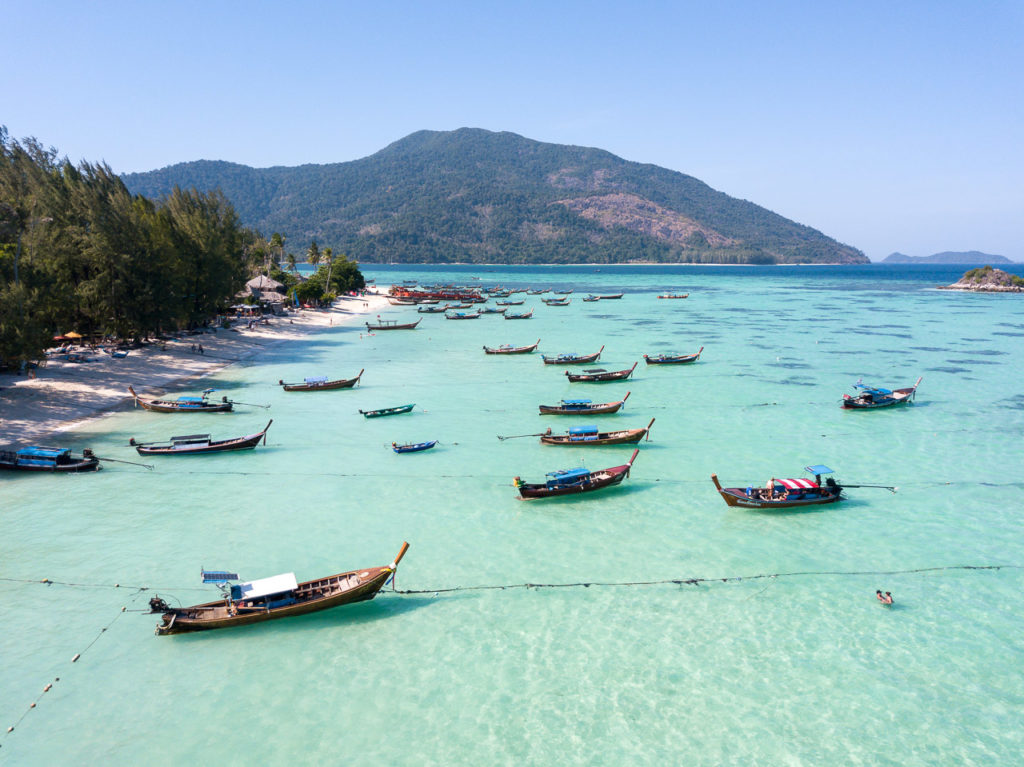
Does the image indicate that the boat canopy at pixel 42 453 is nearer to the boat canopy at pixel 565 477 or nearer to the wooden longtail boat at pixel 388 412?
the wooden longtail boat at pixel 388 412

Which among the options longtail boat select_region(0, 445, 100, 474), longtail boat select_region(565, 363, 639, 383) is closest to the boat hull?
longtail boat select_region(0, 445, 100, 474)

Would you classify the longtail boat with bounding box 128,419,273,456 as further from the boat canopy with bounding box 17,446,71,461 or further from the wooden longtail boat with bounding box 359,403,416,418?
the wooden longtail boat with bounding box 359,403,416,418

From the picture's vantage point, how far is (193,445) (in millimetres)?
32344

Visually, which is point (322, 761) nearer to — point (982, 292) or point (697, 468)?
point (697, 468)

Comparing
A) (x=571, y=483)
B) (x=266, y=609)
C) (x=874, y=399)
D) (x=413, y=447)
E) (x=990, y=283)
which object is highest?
(x=990, y=283)

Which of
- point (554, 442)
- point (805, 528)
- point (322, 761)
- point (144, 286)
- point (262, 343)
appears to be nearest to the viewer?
point (322, 761)

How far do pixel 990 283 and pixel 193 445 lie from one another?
606 ft

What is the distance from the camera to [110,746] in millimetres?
14062

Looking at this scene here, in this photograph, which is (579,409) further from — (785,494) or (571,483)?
(785,494)

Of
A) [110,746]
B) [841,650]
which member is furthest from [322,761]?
[841,650]

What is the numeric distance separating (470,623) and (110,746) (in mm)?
9545

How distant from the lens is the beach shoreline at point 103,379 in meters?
35.7

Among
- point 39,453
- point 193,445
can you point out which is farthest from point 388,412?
point 39,453

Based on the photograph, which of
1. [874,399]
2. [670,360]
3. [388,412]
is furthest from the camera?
[670,360]
